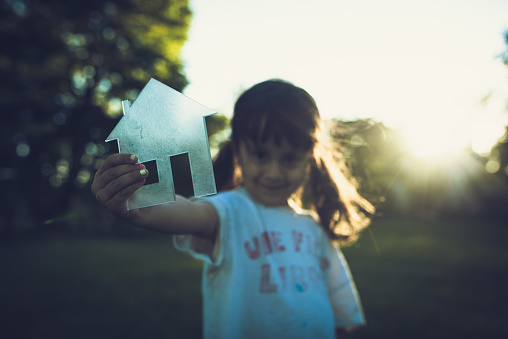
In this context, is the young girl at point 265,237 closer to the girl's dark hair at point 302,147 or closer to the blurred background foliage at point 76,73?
the girl's dark hair at point 302,147

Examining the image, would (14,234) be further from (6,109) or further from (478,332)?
(478,332)

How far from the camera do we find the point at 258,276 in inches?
67.1

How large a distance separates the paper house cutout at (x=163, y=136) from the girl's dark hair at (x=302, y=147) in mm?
695

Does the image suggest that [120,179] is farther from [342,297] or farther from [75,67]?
[75,67]

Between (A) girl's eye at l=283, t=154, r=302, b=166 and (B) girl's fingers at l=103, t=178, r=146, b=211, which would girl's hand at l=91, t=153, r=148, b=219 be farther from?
(A) girl's eye at l=283, t=154, r=302, b=166

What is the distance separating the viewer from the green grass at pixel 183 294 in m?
4.09

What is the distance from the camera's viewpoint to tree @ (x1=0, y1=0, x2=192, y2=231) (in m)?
10.3

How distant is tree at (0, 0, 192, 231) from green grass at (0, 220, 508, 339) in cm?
453

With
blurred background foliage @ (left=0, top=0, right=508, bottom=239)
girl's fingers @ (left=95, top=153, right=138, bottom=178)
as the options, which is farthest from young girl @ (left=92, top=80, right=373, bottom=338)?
blurred background foliage @ (left=0, top=0, right=508, bottom=239)

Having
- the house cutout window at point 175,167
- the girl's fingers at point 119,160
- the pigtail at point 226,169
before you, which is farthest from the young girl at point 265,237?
the girl's fingers at point 119,160

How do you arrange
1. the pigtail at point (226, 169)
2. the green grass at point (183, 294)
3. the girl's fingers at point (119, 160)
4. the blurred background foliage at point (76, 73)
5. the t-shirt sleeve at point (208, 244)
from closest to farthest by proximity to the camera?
the girl's fingers at point (119, 160)
the t-shirt sleeve at point (208, 244)
the pigtail at point (226, 169)
the green grass at point (183, 294)
the blurred background foliage at point (76, 73)

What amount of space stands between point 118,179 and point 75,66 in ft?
40.0

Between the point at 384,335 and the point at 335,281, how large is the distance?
229 cm

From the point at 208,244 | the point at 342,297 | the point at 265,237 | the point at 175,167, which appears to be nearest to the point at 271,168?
the point at 265,237
